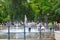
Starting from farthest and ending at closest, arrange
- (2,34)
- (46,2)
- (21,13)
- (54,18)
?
(21,13) < (54,18) < (46,2) < (2,34)

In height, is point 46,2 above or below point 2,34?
above

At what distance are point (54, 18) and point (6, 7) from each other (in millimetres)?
15172

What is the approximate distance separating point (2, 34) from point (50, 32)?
3.92 meters

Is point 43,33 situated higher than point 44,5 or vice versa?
point 44,5

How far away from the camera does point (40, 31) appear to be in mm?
16266

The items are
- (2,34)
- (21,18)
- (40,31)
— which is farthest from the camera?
(21,18)

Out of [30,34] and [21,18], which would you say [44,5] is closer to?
[21,18]

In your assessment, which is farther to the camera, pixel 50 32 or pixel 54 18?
pixel 54 18

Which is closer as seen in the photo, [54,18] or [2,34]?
[2,34]

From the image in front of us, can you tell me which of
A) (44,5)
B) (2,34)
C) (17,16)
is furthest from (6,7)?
(2,34)

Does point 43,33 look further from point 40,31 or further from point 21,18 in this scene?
point 21,18

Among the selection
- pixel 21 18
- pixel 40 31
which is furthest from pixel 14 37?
pixel 21 18

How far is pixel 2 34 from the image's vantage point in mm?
17328

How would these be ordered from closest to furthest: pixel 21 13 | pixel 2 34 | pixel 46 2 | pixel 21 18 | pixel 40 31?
pixel 40 31 < pixel 2 34 < pixel 46 2 < pixel 21 13 < pixel 21 18
